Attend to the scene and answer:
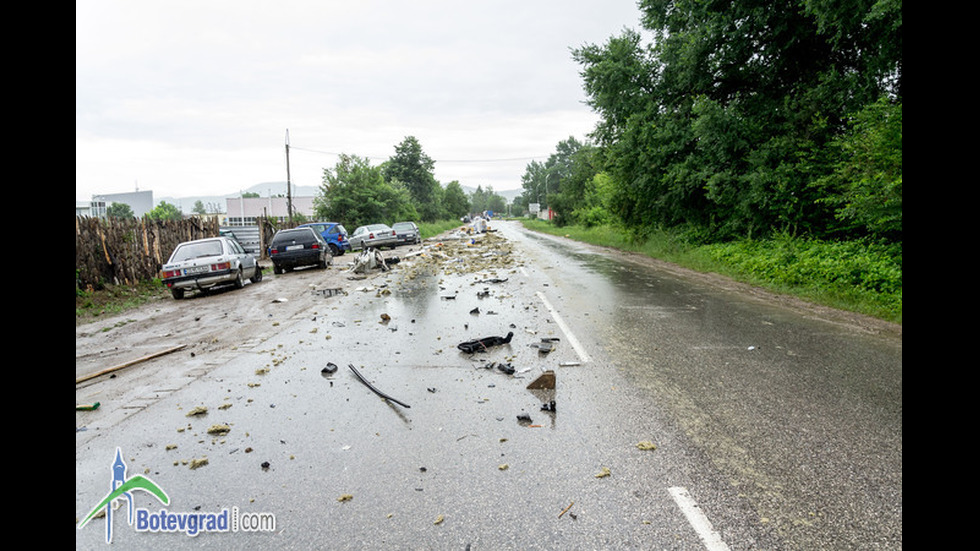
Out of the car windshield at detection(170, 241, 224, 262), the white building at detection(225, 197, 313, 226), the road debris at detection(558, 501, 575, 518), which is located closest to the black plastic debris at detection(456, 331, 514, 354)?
the road debris at detection(558, 501, 575, 518)

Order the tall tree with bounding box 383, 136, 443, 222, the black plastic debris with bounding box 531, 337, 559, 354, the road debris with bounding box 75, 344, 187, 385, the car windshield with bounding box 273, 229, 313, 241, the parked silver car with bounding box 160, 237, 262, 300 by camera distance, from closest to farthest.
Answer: the road debris with bounding box 75, 344, 187, 385, the black plastic debris with bounding box 531, 337, 559, 354, the parked silver car with bounding box 160, 237, 262, 300, the car windshield with bounding box 273, 229, 313, 241, the tall tree with bounding box 383, 136, 443, 222

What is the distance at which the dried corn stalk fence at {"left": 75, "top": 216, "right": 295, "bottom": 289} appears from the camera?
40.4 ft

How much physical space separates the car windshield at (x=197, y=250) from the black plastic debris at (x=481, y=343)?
10141 mm

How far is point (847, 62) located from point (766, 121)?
238cm

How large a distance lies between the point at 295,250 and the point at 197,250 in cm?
434

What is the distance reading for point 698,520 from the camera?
2.49 metres

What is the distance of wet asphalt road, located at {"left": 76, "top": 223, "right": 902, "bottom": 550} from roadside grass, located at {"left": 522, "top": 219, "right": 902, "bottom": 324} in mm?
2835

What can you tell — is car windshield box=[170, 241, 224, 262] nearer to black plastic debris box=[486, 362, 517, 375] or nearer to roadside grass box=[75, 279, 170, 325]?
roadside grass box=[75, 279, 170, 325]

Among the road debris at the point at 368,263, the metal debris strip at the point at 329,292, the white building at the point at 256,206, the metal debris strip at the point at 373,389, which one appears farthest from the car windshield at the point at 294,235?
the white building at the point at 256,206

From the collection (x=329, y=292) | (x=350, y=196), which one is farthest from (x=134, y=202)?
(x=329, y=292)

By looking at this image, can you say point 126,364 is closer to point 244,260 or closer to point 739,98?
point 244,260

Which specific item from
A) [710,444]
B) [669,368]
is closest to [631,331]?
[669,368]
